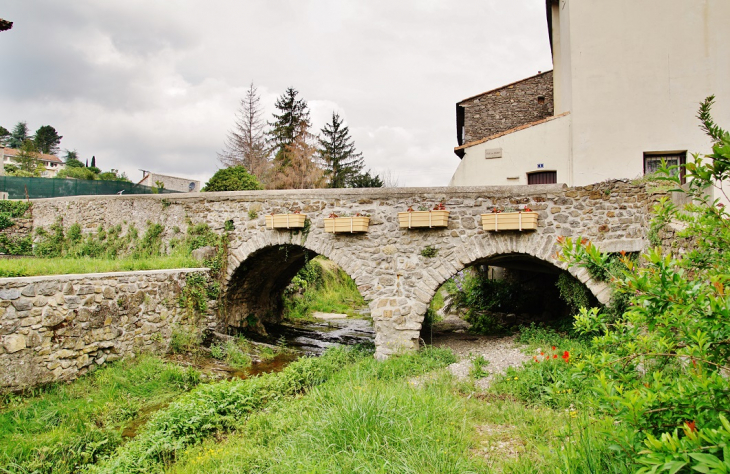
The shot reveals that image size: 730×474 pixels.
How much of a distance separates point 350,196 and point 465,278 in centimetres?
863

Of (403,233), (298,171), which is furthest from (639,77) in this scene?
(298,171)

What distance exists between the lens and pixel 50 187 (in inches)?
661

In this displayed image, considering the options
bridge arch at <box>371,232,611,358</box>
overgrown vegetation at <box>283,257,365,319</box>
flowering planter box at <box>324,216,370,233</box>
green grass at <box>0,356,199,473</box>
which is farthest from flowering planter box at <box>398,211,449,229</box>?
overgrown vegetation at <box>283,257,365,319</box>

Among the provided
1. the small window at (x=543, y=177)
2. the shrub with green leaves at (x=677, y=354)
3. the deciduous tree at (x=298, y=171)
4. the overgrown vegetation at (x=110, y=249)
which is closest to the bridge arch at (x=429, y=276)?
the small window at (x=543, y=177)

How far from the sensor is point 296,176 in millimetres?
26188

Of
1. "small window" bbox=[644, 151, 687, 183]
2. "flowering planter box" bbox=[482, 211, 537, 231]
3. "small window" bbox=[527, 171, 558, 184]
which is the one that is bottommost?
"flowering planter box" bbox=[482, 211, 537, 231]

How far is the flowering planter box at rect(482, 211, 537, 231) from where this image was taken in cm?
786

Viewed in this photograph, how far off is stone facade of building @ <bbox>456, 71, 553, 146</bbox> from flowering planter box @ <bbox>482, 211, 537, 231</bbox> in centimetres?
637

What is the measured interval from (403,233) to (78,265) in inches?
255

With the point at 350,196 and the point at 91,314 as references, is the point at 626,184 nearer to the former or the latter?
the point at 350,196

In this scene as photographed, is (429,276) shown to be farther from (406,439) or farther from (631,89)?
(631,89)

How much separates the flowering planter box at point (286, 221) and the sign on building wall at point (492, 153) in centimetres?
512

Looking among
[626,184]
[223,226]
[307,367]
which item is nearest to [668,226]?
[626,184]

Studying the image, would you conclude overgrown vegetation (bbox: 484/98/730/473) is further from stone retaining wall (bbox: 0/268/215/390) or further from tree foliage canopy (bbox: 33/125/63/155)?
tree foliage canopy (bbox: 33/125/63/155)
